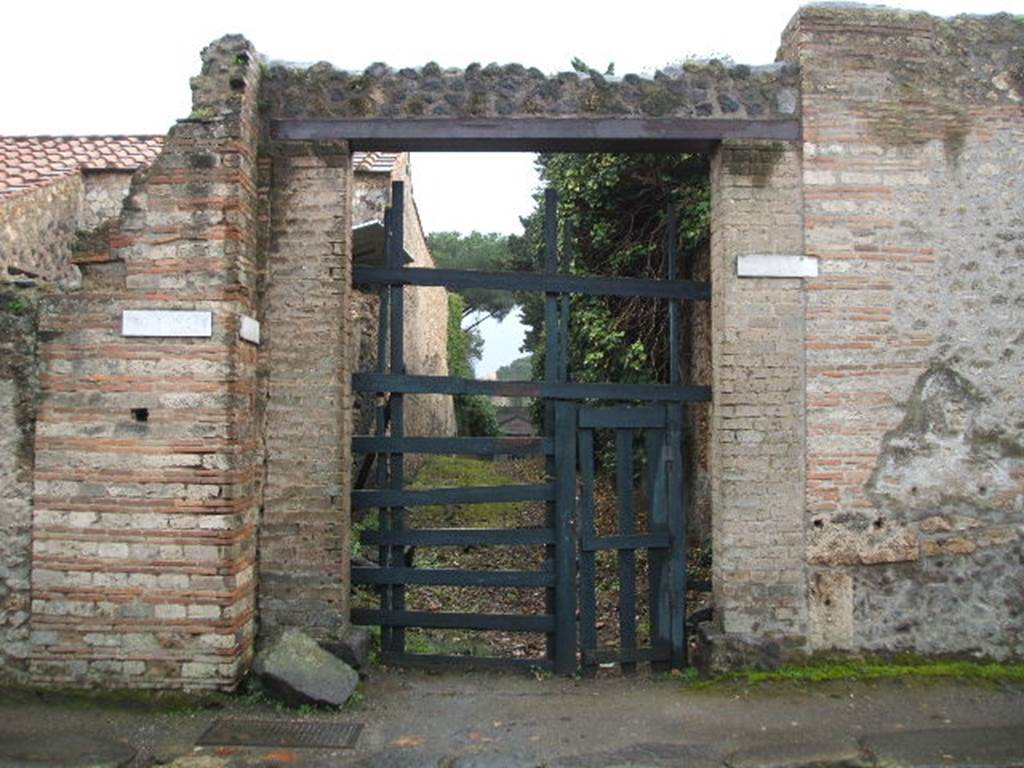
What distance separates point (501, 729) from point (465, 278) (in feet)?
9.84

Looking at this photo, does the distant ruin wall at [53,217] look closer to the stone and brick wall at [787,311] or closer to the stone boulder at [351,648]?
the stone and brick wall at [787,311]

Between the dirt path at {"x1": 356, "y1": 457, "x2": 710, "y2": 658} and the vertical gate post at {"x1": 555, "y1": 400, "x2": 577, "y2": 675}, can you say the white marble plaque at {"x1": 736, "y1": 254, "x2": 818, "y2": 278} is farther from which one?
the dirt path at {"x1": 356, "y1": 457, "x2": 710, "y2": 658}

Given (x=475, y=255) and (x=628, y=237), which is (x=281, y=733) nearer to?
(x=628, y=237)

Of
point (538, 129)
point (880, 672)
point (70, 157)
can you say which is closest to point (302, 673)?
point (880, 672)

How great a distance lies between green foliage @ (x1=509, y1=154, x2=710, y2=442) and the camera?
355 inches

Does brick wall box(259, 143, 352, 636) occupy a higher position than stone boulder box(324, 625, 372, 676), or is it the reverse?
brick wall box(259, 143, 352, 636)

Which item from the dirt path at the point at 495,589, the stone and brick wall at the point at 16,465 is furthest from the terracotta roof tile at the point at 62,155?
the stone and brick wall at the point at 16,465

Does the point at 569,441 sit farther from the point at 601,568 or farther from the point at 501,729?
the point at 601,568

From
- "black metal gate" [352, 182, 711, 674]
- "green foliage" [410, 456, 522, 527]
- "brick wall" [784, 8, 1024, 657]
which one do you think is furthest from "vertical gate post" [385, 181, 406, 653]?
"green foliage" [410, 456, 522, 527]

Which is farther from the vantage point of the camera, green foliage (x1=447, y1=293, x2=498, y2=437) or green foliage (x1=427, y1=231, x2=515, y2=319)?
green foliage (x1=427, y1=231, x2=515, y2=319)

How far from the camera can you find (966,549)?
6.00m

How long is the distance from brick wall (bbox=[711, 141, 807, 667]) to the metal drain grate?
247 centimetres

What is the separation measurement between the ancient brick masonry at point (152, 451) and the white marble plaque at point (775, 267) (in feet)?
10.9

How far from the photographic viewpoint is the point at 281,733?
5.13 m
